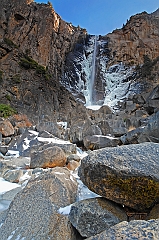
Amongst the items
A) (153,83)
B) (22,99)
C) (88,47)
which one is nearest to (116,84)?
(153,83)

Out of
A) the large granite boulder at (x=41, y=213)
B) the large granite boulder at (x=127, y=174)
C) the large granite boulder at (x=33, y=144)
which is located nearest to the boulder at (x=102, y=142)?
the large granite boulder at (x=33, y=144)

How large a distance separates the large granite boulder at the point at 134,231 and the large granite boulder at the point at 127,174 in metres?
0.59

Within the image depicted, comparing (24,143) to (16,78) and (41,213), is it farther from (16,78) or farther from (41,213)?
(16,78)

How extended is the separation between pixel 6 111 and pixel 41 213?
14.6 meters

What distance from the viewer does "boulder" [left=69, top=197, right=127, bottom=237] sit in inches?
81.0

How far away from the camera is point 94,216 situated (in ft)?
6.92

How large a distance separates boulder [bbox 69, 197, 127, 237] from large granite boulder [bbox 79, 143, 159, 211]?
130 mm

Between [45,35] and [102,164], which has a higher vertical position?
[45,35]

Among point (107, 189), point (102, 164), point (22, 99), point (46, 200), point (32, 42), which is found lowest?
point (46, 200)

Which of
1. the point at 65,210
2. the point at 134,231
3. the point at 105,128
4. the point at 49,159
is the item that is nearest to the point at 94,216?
the point at 65,210

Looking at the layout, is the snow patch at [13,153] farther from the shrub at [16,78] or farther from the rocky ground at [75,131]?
the shrub at [16,78]

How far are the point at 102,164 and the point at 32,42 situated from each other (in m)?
31.9

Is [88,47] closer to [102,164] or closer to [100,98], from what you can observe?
[100,98]

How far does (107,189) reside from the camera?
86.5 inches
